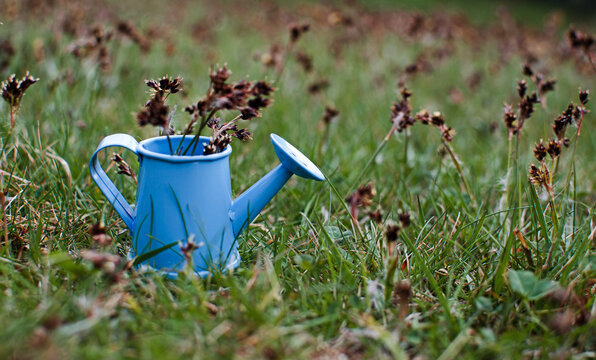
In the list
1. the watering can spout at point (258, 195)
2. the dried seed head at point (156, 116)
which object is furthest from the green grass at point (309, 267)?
the dried seed head at point (156, 116)

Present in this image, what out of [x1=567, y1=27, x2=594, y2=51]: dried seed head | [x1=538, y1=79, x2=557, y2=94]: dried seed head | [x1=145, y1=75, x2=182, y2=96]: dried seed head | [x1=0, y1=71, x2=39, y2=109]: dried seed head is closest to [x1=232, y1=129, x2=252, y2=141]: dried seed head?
[x1=145, y1=75, x2=182, y2=96]: dried seed head

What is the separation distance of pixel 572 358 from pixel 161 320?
1009mm

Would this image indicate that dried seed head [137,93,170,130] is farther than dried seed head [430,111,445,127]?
No

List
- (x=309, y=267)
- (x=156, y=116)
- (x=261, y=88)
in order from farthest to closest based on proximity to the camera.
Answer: (x=309, y=267)
(x=261, y=88)
(x=156, y=116)

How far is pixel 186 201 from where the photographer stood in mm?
1453

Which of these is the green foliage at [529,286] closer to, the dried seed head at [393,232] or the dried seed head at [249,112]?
the dried seed head at [393,232]

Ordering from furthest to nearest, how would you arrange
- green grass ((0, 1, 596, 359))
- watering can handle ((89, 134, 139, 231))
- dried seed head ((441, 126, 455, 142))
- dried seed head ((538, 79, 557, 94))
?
dried seed head ((538, 79, 557, 94)) < dried seed head ((441, 126, 455, 142)) < watering can handle ((89, 134, 139, 231)) < green grass ((0, 1, 596, 359))

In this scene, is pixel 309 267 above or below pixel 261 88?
below

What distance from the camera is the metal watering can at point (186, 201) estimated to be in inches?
56.4

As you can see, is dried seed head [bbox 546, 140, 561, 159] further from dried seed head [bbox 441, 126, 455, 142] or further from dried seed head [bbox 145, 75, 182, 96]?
dried seed head [bbox 145, 75, 182, 96]

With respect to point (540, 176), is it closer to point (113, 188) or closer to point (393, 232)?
point (393, 232)

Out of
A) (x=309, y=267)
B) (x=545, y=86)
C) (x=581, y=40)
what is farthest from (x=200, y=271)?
(x=581, y=40)

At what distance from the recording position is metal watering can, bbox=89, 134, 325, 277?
1433 millimetres

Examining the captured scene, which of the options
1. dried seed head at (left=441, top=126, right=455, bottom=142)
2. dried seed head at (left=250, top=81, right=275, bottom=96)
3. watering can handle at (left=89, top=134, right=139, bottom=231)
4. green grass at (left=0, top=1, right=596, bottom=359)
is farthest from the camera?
dried seed head at (left=441, top=126, right=455, bottom=142)
